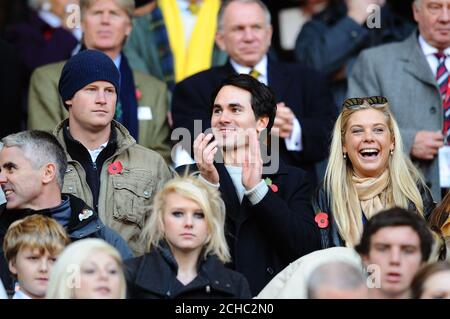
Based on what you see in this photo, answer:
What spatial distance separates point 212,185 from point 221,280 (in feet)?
2.78

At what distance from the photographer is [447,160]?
9.84m

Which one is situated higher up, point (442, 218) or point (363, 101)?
point (363, 101)

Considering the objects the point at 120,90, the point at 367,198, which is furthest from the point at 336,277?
the point at 120,90

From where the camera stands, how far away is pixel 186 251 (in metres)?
7.85

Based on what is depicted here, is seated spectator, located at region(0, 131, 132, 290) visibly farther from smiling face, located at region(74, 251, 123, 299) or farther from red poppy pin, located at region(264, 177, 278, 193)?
red poppy pin, located at region(264, 177, 278, 193)

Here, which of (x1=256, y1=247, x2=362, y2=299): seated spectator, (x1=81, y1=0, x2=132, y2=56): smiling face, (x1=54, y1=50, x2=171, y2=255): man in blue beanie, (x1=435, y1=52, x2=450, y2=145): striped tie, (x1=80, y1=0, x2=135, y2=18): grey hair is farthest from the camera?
(x1=80, y1=0, x2=135, y2=18): grey hair

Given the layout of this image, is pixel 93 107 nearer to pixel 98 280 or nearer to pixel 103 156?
pixel 103 156

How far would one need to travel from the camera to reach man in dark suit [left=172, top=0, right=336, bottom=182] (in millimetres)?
9820

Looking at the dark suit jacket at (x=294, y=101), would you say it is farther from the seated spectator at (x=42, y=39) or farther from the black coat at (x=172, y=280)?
the black coat at (x=172, y=280)

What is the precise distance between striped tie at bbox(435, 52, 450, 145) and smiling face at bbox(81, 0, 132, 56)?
91.4 inches

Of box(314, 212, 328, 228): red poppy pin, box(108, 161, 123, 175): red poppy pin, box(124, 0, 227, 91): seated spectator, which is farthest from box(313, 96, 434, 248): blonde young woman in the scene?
box(124, 0, 227, 91): seated spectator

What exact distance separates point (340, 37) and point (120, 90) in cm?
198

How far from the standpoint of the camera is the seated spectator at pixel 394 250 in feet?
24.2

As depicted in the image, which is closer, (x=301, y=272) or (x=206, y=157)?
(x=301, y=272)
